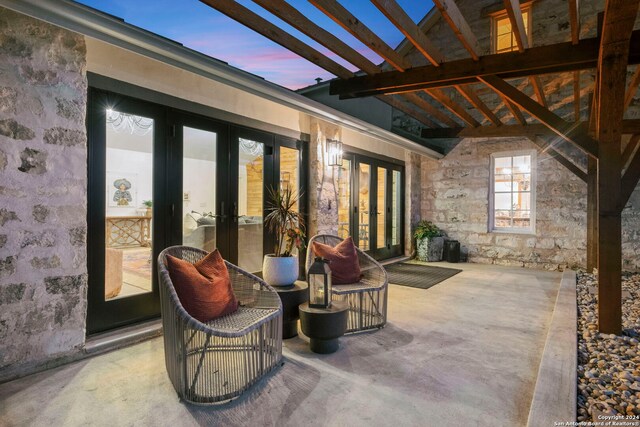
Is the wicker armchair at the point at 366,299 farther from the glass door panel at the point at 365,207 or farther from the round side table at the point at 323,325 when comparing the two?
the glass door panel at the point at 365,207

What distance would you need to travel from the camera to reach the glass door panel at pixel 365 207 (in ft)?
22.3

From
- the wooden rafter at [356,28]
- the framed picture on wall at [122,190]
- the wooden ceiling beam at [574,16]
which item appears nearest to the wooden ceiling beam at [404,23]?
the wooden rafter at [356,28]

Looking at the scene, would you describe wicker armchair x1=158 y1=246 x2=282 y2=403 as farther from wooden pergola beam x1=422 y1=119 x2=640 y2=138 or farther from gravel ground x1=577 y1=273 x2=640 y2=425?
wooden pergola beam x1=422 y1=119 x2=640 y2=138

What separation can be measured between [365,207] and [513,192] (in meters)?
3.20

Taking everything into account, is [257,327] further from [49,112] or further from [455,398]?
[49,112]

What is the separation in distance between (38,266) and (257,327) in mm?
1522

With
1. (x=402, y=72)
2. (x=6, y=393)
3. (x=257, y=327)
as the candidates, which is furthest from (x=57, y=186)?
(x=402, y=72)

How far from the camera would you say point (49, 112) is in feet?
7.99

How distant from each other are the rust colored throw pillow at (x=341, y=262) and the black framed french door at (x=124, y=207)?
1498 mm

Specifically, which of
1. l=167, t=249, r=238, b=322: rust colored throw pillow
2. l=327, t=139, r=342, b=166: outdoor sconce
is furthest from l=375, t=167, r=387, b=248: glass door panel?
l=167, t=249, r=238, b=322: rust colored throw pillow

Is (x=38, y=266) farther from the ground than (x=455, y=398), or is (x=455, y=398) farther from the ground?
(x=38, y=266)

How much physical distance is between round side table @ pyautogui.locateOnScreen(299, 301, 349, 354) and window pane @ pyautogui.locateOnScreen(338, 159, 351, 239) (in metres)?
3.35

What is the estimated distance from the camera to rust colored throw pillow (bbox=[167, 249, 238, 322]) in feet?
7.51

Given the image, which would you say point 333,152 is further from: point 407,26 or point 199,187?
point 407,26
